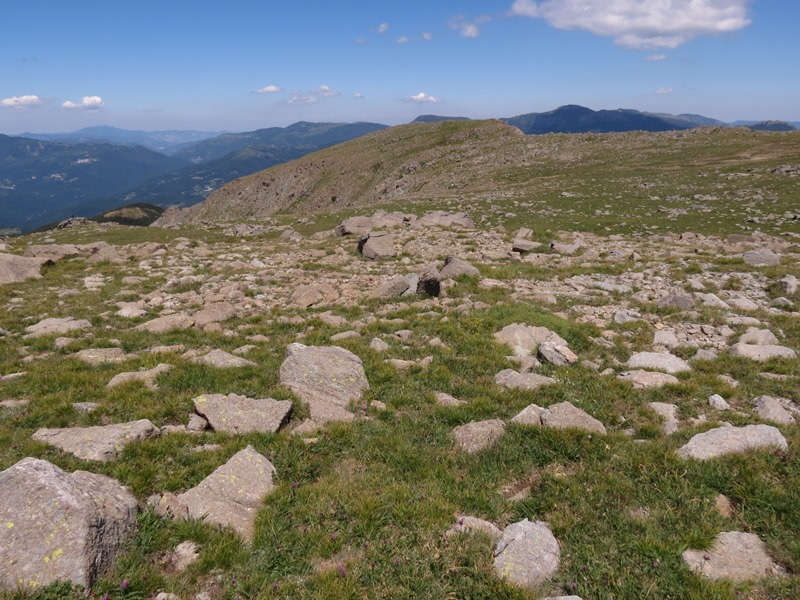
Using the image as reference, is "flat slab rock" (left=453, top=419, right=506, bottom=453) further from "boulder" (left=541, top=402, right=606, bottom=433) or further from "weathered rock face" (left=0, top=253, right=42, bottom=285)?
"weathered rock face" (left=0, top=253, right=42, bottom=285)

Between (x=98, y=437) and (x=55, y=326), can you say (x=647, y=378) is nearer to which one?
(x=98, y=437)

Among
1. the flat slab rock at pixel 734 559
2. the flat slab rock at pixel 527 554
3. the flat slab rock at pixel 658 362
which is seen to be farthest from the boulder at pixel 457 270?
the flat slab rock at pixel 734 559

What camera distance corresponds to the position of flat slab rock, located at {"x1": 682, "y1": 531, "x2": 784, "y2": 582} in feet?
18.0

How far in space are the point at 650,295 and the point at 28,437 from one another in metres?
19.6

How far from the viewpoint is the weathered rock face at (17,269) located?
21.1 meters

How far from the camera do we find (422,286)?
17938 millimetres

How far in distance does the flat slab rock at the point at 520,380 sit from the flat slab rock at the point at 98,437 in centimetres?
780

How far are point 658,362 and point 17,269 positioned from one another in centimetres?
2854

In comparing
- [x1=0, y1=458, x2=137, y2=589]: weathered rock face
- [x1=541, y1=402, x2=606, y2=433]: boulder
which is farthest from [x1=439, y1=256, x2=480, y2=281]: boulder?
[x1=0, y1=458, x2=137, y2=589]: weathered rock face

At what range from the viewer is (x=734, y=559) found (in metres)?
5.71

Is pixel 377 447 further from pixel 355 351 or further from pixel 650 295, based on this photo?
pixel 650 295

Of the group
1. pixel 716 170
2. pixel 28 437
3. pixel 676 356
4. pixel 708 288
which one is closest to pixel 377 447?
pixel 28 437

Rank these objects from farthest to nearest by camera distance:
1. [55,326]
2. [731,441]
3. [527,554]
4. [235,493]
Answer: [55,326] < [731,441] < [235,493] < [527,554]

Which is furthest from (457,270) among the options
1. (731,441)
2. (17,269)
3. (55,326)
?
(17,269)
